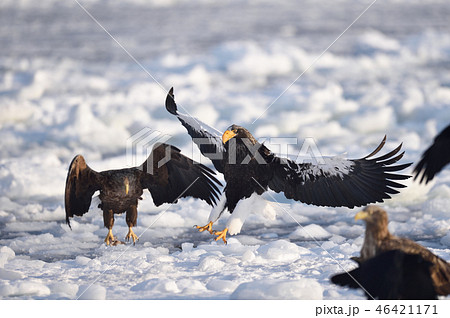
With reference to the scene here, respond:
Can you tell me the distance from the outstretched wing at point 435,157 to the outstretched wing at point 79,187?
3.15m

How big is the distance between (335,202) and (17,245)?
3.32 metres

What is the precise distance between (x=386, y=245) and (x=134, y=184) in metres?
3.08

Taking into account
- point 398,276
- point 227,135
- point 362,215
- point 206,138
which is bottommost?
point 398,276

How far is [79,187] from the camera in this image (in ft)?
23.1

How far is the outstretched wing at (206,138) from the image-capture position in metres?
7.26

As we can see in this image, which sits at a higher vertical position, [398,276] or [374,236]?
[374,236]

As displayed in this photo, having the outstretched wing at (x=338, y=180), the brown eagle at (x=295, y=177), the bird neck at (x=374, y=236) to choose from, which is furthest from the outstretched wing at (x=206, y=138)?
the bird neck at (x=374, y=236)

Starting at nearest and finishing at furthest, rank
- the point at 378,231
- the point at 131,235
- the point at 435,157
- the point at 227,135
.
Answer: the point at 378,231, the point at 435,157, the point at 227,135, the point at 131,235

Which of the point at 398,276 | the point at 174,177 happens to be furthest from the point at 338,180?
the point at 398,276

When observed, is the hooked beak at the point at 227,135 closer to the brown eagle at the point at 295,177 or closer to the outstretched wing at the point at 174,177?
the brown eagle at the point at 295,177

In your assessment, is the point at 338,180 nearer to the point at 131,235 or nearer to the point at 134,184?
the point at 134,184

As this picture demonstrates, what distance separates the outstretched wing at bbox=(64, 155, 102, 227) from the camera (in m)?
6.84

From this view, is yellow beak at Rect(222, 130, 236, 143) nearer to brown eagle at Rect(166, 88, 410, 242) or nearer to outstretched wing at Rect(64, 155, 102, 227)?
brown eagle at Rect(166, 88, 410, 242)

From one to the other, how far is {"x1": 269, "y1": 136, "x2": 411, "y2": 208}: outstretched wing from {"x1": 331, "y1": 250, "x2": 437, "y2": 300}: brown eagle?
212 centimetres
